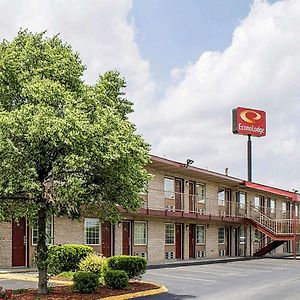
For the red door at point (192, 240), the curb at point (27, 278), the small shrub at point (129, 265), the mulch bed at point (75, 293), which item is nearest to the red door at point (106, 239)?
the red door at point (192, 240)

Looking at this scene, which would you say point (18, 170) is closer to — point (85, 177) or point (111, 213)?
point (85, 177)

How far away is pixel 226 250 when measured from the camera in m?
40.3

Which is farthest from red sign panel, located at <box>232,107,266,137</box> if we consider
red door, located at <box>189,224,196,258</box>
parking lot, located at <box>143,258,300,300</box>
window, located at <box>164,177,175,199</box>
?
parking lot, located at <box>143,258,300,300</box>

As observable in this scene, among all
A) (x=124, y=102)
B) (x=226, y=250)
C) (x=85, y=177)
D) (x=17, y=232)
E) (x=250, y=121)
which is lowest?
(x=226, y=250)

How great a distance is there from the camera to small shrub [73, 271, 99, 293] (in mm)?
15734

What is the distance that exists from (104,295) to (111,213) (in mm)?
2265

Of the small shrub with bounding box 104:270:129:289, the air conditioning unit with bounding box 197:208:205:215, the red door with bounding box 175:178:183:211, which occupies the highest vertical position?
the red door with bounding box 175:178:183:211

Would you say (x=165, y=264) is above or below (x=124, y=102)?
below

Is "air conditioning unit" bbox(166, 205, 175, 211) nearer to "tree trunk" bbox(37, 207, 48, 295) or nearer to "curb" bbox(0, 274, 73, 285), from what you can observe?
"curb" bbox(0, 274, 73, 285)

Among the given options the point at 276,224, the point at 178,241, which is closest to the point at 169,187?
the point at 178,241

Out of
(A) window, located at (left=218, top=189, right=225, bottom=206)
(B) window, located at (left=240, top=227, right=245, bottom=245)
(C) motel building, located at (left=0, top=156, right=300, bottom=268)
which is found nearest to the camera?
(C) motel building, located at (left=0, top=156, right=300, bottom=268)

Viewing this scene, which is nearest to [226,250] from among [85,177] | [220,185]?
[220,185]

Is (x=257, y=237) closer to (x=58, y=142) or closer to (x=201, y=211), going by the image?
(x=201, y=211)

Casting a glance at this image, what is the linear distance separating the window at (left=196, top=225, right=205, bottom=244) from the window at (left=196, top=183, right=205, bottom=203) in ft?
5.84
